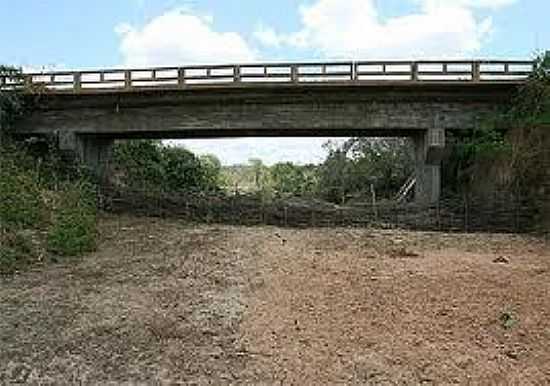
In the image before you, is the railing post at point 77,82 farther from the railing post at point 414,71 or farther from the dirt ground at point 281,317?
the railing post at point 414,71

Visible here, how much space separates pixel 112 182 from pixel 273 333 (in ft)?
69.2

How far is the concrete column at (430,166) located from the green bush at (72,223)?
1306 cm

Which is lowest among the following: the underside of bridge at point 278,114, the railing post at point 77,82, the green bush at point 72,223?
the green bush at point 72,223

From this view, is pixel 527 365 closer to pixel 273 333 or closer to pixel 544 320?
pixel 544 320

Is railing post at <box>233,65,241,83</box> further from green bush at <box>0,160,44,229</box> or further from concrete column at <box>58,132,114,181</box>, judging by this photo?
green bush at <box>0,160,44,229</box>

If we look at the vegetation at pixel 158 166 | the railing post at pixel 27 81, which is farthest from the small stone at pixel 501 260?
the vegetation at pixel 158 166

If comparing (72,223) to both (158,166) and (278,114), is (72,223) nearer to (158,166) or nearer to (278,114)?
(278,114)

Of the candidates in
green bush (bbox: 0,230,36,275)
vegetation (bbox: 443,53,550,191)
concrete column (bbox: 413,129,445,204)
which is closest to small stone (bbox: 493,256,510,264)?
vegetation (bbox: 443,53,550,191)

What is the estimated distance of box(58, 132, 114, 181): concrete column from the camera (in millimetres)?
31859

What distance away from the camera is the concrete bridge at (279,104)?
94.6 feet

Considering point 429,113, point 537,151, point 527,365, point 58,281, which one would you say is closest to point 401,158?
point 429,113

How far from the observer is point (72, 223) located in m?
21.9

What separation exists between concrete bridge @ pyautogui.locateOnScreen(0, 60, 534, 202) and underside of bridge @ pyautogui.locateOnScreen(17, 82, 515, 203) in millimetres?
42

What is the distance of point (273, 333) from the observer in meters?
12.4
